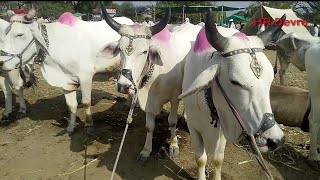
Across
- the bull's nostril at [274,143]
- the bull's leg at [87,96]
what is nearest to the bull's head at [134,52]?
the bull's leg at [87,96]

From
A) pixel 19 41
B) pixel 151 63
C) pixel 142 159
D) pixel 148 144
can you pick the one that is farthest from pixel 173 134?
pixel 19 41

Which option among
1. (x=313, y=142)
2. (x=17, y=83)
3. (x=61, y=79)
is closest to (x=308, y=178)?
(x=313, y=142)

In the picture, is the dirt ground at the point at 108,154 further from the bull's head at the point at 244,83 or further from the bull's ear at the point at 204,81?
the bull's ear at the point at 204,81

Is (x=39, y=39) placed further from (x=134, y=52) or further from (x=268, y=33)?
(x=268, y=33)

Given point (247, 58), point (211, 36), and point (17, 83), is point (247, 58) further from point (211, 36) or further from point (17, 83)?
point (17, 83)

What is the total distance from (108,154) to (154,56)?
1.65 metres

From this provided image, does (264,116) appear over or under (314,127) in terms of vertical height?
over

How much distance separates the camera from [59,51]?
225 inches

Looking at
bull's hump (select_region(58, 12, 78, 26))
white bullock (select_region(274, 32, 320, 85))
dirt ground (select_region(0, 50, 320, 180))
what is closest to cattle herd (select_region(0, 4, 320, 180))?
bull's hump (select_region(58, 12, 78, 26))

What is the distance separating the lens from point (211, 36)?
2.72 m

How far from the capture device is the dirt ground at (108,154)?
4586 millimetres

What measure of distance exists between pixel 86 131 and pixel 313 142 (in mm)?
3495

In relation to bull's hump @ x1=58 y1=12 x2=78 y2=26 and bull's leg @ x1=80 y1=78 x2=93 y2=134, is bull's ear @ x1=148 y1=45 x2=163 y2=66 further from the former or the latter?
bull's hump @ x1=58 y1=12 x2=78 y2=26

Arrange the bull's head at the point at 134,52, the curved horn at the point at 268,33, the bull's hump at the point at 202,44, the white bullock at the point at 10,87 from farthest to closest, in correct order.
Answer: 1. the white bullock at the point at 10,87
2. the bull's head at the point at 134,52
3. the bull's hump at the point at 202,44
4. the curved horn at the point at 268,33
